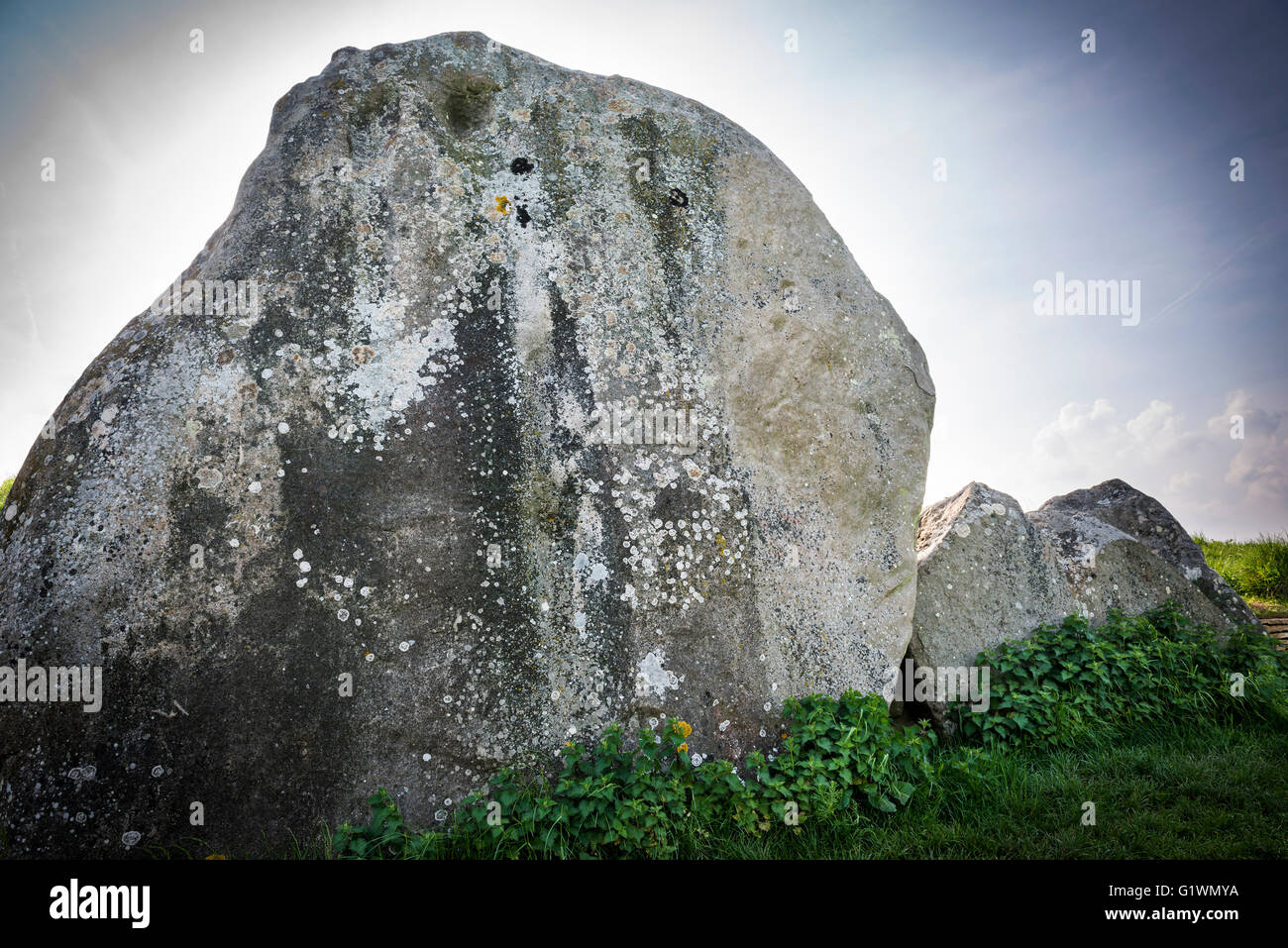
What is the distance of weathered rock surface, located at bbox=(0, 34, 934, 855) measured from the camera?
10.7ft

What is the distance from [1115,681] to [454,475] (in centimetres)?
458

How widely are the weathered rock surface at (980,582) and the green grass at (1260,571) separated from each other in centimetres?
635

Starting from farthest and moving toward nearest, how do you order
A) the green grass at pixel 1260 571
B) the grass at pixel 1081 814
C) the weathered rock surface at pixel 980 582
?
the green grass at pixel 1260 571
the weathered rock surface at pixel 980 582
the grass at pixel 1081 814

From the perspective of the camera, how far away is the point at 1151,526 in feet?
20.1

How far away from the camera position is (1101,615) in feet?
17.7

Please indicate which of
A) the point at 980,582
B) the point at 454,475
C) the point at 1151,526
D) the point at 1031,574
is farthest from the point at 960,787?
the point at 1151,526

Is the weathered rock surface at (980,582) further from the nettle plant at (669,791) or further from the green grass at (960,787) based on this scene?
the nettle plant at (669,791)

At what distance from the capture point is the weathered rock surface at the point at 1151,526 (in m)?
5.76

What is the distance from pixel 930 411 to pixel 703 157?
91.0 inches

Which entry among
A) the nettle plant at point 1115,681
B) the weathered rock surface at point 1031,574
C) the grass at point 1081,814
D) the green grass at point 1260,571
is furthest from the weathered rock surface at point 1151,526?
the green grass at point 1260,571

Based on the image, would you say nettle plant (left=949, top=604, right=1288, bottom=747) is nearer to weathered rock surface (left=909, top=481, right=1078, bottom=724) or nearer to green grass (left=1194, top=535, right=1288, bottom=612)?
weathered rock surface (left=909, top=481, right=1078, bottom=724)

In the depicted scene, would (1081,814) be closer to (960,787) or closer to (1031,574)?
(960,787)

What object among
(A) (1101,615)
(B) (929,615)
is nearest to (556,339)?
(B) (929,615)

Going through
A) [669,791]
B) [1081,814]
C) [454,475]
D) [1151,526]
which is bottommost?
[1081,814]
